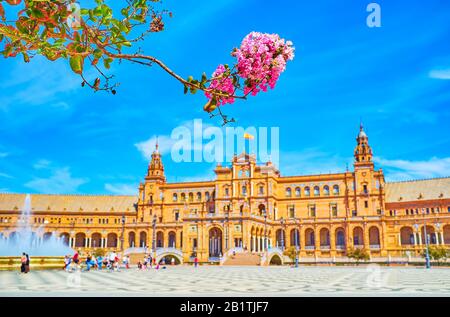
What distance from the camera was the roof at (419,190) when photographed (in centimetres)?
7412

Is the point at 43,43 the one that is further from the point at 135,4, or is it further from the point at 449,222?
the point at 449,222

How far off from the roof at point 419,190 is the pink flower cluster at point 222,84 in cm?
7745

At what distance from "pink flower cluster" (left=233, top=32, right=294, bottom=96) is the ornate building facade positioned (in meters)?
53.2

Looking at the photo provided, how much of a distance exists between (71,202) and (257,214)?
43.4m

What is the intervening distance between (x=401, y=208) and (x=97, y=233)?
59025 millimetres

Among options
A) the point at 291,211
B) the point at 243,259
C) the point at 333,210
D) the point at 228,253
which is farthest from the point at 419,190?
the point at 228,253

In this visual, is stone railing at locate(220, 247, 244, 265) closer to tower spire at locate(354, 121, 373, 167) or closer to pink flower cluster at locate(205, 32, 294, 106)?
tower spire at locate(354, 121, 373, 167)

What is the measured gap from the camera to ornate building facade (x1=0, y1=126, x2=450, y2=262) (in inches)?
2581

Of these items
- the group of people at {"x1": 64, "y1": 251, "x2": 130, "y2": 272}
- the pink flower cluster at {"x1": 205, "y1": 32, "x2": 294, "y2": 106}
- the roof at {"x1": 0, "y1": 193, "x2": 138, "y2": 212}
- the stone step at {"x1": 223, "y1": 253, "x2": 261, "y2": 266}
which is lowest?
the stone step at {"x1": 223, "y1": 253, "x2": 261, "y2": 266}

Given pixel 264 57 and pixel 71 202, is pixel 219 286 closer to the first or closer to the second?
pixel 264 57

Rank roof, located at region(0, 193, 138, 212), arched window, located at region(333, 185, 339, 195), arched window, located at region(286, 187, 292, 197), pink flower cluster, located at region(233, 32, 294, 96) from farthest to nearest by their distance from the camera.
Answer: roof, located at region(0, 193, 138, 212) → arched window, located at region(286, 187, 292, 197) → arched window, located at region(333, 185, 339, 195) → pink flower cluster, located at region(233, 32, 294, 96)

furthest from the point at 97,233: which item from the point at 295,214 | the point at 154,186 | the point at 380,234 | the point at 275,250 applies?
the point at 380,234

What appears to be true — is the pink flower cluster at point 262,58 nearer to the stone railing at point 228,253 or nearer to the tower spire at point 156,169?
the stone railing at point 228,253

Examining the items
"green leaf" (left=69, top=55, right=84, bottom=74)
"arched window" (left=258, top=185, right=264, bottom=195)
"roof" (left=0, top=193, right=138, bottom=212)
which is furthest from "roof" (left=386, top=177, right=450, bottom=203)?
"green leaf" (left=69, top=55, right=84, bottom=74)
